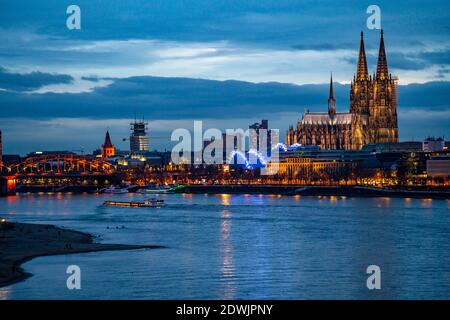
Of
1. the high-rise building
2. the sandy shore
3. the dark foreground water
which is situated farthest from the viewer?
the high-rise building

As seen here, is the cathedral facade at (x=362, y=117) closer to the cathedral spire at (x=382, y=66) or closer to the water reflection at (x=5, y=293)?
the cathedral spire at (x=382, y=66)

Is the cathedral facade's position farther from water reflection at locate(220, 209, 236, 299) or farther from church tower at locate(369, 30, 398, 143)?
water reflection at locate(220, 209, 236, 299)

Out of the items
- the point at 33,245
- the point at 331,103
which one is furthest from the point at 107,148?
the point at 33,245

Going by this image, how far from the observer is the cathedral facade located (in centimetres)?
Answer: 12181

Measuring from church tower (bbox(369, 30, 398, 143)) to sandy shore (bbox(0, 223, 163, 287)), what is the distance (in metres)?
81.5

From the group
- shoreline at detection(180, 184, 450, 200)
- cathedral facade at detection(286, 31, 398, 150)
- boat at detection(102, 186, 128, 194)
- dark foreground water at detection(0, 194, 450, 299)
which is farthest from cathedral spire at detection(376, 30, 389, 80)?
dark foreground water at detection(0, 194, 450, 299)

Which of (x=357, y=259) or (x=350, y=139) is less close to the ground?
(x=350, y=139)

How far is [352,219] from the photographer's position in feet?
175

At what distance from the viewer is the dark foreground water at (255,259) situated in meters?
26.5

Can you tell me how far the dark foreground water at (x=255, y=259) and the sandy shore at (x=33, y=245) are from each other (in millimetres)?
607

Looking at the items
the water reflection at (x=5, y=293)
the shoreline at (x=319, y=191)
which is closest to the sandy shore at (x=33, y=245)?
the water reflection at (x=5, y=293)

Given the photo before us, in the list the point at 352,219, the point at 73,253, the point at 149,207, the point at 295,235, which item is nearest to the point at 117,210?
the point at 149,207

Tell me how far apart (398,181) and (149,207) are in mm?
38829
